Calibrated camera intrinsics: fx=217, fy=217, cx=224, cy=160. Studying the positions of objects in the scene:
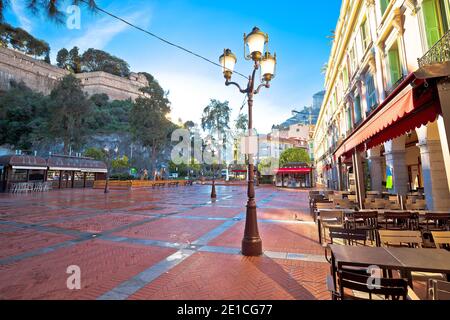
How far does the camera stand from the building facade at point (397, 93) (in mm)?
3705

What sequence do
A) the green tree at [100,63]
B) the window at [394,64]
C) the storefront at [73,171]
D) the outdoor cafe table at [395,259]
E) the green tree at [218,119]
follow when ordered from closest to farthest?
1. the outdoor cafe table at [395,259]
2. the window at [394,64]
3. the storefront at [73,171]
4. the green tree at [218,119]
5. the green tree at [100,63]

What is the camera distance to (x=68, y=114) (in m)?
39.8

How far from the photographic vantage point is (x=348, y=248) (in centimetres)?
297

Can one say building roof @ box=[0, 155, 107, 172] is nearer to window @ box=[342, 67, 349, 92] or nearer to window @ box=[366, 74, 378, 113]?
window @ box=[366, 74, 378, 113]

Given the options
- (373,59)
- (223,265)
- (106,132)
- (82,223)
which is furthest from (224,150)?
(223,265)

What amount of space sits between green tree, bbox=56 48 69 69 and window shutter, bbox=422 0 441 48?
345ft

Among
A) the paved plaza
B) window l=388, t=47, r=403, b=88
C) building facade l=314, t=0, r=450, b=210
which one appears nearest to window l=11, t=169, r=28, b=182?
the paved plaza

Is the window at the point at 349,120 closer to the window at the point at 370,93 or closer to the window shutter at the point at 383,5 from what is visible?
the window at the point at 370,93

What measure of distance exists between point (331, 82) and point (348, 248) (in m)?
25.2

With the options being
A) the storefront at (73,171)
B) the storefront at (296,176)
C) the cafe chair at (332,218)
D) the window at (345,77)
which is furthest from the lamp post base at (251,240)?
the storefront at (73,171)

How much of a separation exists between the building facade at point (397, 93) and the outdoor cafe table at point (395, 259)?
6.07 feet

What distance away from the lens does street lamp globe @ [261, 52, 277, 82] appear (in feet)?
17.7

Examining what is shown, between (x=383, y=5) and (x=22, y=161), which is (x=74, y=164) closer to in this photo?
(x=22, y=161)
